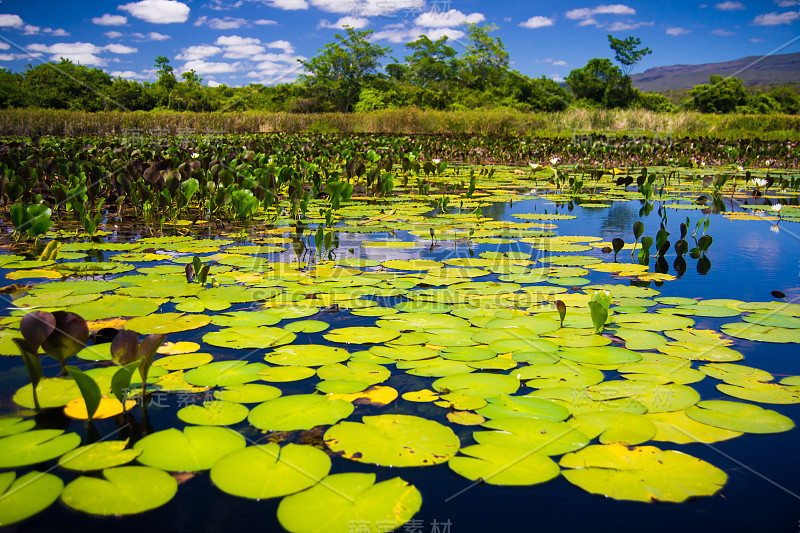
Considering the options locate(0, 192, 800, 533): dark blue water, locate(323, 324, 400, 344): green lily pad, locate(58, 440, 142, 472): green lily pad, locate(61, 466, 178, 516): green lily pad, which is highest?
locate(323, 324, 400, 344): green lily pad

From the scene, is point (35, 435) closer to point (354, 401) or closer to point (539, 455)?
point (354, 401)

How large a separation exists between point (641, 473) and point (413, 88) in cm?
4966

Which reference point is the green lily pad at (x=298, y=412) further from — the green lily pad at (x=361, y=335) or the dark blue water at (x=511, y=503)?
the green lily pad at (x=361, y=335)

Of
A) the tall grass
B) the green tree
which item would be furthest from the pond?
the green tree

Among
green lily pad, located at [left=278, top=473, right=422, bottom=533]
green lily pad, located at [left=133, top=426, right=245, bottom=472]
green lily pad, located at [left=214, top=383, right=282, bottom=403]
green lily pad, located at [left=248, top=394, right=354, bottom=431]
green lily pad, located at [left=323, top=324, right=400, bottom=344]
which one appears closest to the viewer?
green lily pad, located at [left=278, top=473, right=422, bottom=533]

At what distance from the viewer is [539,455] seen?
1.38 meters

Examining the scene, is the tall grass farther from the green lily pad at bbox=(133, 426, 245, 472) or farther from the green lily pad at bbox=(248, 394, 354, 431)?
the green lily pad at bbox=(133, 426, 245, 472)

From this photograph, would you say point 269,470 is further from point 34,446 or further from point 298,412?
point 34,446

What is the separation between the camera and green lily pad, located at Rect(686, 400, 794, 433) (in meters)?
1.54

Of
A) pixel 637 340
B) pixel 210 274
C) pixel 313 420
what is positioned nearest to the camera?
pixel 313 420

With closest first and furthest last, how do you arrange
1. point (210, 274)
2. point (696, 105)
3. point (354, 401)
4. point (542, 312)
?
point (354, 401), point (542, 312), point (210, 274), point (696, 105)

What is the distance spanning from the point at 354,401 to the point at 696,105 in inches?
2590

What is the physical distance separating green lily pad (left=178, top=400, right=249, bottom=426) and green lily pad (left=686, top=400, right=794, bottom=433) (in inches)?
53.4

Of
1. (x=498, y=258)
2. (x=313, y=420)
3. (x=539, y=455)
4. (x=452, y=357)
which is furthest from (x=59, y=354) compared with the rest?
(x=498, y=258)
